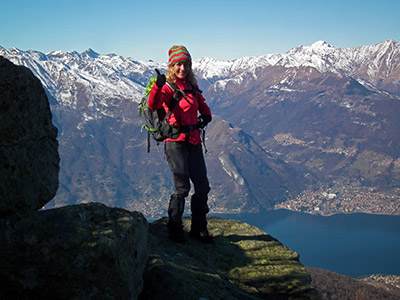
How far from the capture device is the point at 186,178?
24.6 ft

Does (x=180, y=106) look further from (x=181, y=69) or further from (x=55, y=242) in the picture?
(x=55, y=242)

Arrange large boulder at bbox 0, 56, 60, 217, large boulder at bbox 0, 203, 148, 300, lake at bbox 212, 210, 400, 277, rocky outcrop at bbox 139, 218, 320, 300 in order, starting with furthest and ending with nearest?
lake at bbox 212, 210, 400, 277 < rocky outcrop at bbox 139, 218, 320, 300 < large boulder at bbox 0, 56, 60, 217 < large boulder at bbox 0, 203, 148, 300

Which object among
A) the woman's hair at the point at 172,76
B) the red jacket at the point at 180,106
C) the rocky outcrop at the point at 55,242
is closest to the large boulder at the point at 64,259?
the rocky outcrop at the point at 55,242

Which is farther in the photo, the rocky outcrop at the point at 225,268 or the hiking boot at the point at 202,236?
the hiking boot at the point at 202,236

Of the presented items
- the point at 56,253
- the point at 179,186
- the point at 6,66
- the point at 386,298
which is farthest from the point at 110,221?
the point at 386,298

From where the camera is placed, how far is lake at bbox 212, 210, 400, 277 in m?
125

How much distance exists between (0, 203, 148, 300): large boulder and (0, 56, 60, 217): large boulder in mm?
443

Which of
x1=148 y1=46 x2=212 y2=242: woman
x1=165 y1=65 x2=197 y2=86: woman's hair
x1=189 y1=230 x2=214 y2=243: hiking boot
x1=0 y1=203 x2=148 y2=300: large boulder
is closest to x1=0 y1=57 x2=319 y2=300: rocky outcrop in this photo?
x1=0 y1=203 x2=148 y2=300: large boulder

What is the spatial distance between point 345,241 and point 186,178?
16228 cm

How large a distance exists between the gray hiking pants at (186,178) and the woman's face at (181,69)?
1524 mm

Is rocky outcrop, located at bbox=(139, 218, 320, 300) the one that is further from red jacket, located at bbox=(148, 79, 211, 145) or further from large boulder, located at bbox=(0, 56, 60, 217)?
red jacket, located at bbox=(148, 79, 211, 145)

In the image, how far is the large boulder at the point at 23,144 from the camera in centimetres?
405

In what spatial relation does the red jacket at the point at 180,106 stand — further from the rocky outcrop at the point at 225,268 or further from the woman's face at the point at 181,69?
the rocky outcrop at the point at 225,268

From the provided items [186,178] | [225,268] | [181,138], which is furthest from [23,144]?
[225,268]
